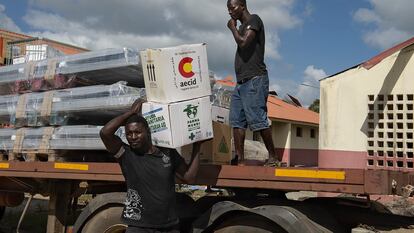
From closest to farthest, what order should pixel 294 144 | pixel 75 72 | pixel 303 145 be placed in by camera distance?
pixel 75 72 → pixel 294 144 → pixel 303 145

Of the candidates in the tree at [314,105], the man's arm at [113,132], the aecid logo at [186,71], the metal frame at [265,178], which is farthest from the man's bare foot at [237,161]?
the tree at [314,105]

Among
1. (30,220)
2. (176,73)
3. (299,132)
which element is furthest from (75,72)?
(299,132)

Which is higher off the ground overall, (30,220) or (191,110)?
(191,110)

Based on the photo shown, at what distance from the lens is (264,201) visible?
4027mm

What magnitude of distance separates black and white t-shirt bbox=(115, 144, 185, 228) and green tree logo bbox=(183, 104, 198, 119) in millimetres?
423

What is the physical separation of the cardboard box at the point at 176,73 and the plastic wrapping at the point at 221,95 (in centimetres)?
134

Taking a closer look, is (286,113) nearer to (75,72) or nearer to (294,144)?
(294,144)

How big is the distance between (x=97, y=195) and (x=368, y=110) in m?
7.23

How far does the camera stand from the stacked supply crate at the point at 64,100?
489 cm

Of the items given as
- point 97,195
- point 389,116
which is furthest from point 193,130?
point 389,116

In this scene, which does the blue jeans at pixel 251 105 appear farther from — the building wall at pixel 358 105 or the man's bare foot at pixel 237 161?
the building wall at pixel 358 105

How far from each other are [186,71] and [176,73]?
0.08m

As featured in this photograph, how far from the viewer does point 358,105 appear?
1061cm

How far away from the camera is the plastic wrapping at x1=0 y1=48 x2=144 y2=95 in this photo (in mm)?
4926
